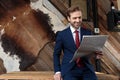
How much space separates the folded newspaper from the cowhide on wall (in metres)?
2.12

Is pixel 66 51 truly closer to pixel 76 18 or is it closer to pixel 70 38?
pixel 70 38

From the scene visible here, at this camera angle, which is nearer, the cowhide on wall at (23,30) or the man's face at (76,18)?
the man's face at (76,18)

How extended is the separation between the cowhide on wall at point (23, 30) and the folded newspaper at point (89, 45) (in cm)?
212

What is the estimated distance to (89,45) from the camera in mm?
2332

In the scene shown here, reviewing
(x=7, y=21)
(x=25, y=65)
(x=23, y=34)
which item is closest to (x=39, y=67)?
(x=25, y=65)

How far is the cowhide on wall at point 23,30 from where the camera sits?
4.32 metres

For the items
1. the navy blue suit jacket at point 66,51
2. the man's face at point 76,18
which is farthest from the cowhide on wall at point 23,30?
Answer: the man's face at point 76,18

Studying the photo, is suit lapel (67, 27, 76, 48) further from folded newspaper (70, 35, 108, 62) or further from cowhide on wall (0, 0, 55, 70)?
cowhide on wall (0, 0, 55, 70)

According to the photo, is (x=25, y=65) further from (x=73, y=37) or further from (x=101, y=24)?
(x=73, y=37)

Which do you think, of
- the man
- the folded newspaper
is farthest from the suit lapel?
the folded newspaper

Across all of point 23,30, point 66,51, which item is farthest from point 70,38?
point 23,30

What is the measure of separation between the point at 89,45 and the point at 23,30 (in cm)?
222

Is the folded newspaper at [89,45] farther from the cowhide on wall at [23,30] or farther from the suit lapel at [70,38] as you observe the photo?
the cowhide on wall at [23,30]

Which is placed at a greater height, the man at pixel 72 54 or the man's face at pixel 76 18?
the man's face at pixel 76 18
